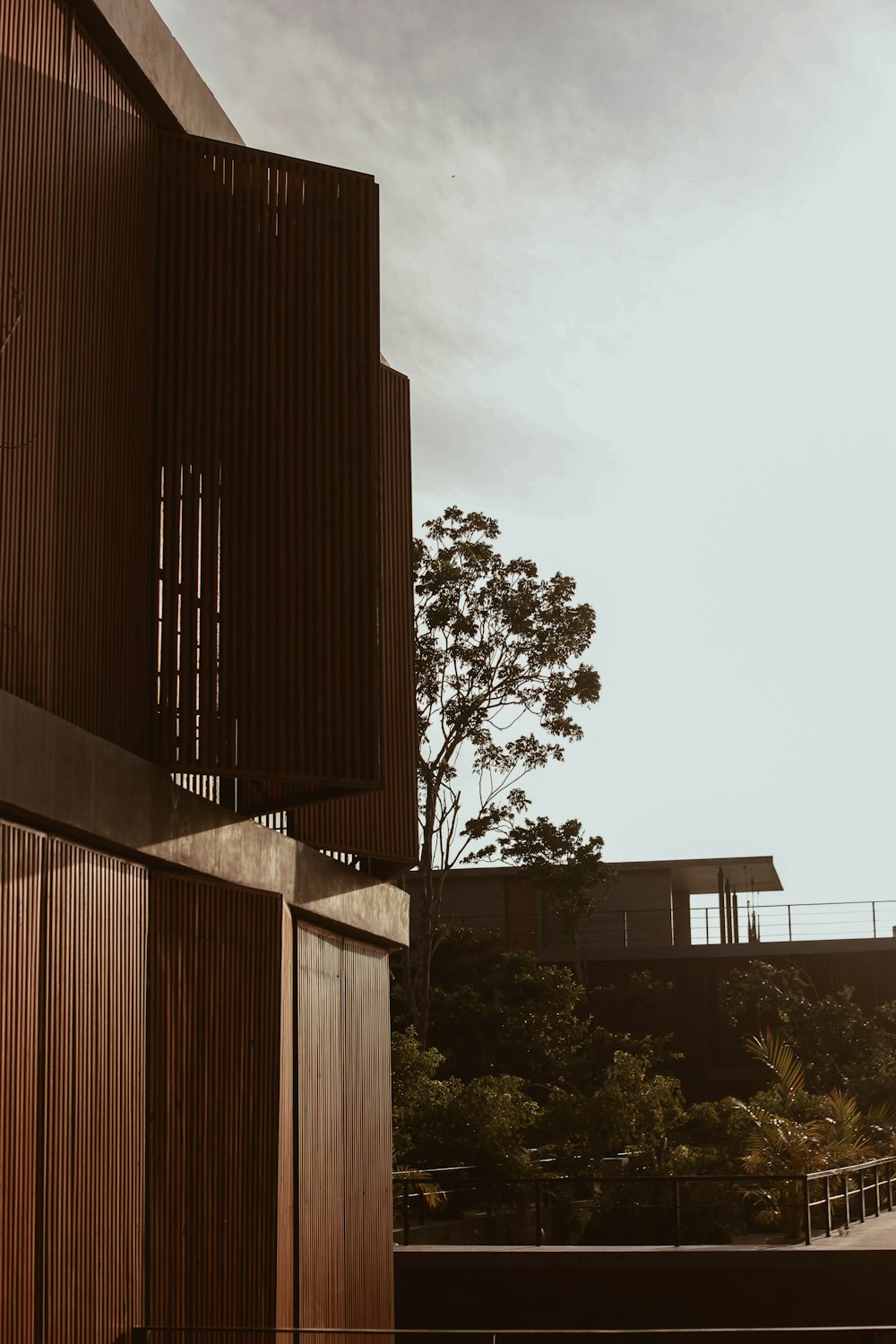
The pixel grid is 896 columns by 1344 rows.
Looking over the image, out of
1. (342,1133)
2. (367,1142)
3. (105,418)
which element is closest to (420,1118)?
(367,1142)

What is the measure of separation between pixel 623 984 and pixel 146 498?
24955 millimetres

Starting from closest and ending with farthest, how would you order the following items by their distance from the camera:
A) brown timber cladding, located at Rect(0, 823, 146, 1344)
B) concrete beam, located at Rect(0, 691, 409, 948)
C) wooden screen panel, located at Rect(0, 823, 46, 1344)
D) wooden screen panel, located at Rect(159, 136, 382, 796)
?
wooden screen panel, located at Rect(0, 823, 46, 1344), brown timber cladding, located at Rect(0, 823, 146, 1344), concrete beam, located at Rect(0, 691, 409, 948), wooden screen panel, located at Rect(159, 136, 382, 796)

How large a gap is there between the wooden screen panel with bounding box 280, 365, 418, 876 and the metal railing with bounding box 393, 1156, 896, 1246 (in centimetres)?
462

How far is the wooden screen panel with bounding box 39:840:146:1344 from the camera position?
7.25 meters

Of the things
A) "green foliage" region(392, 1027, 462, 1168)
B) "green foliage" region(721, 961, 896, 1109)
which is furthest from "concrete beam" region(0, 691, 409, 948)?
"green foliage" region(721, 961, 896, 1109)

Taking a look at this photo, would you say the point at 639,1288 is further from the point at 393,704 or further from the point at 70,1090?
the point at 70,1090

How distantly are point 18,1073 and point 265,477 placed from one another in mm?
4023

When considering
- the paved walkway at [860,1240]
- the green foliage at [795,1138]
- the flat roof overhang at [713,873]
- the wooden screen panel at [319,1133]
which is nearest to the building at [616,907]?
the flat roof overhang at [713,873]

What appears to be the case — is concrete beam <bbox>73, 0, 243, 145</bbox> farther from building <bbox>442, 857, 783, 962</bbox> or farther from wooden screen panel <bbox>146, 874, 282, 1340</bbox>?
building <bbox>442, 857, 783, 962</bbox>

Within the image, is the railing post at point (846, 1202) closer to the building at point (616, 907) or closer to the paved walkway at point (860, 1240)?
the paved walkway at point (860, 1240)

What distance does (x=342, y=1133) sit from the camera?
11609 mm

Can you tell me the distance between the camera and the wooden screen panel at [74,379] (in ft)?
24.9

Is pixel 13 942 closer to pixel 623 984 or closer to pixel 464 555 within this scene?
pixel 464 555

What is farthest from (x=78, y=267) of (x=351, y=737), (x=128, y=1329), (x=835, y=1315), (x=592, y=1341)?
(x=835, y=1315)
